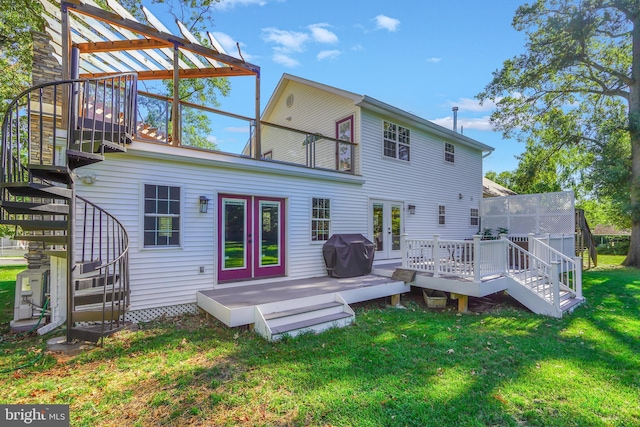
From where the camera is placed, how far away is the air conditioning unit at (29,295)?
18.5 ft

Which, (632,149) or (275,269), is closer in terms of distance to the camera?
(275,269)

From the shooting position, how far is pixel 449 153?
491 inches

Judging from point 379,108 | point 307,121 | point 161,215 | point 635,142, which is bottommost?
point 161,215

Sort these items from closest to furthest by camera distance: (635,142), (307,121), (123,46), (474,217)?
(123,46)
(307,121)
(635,142)
(474,217)

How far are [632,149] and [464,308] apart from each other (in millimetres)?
13172

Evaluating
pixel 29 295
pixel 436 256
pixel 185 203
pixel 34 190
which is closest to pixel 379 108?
pixel 436 256

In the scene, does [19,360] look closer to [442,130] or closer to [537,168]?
[442,130]

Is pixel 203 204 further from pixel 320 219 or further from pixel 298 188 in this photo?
pixel 320 219

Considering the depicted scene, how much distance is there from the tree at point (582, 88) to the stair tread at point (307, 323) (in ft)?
46.4

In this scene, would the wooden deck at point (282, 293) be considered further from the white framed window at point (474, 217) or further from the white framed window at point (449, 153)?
the white framed window at point (474, 217)

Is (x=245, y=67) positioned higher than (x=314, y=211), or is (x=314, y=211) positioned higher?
(x=245, y=67)

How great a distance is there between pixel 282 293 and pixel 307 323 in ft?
3.77

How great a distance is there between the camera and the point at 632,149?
13.1 meters

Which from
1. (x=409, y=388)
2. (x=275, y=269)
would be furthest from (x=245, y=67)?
(x=409, y=388)
